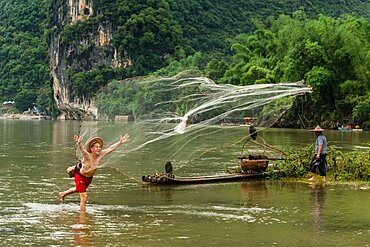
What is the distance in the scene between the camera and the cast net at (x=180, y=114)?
538 inches

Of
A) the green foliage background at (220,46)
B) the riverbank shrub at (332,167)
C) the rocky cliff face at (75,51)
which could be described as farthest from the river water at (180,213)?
the rocky cliff face at (75,51)

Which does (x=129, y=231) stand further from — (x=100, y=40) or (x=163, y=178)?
(x=100, y=40)

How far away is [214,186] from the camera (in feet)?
49.0

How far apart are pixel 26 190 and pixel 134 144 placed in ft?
8.92

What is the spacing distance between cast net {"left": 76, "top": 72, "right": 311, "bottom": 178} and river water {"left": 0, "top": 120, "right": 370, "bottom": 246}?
0.09 m

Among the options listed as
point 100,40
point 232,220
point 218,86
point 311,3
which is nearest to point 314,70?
point 218,86

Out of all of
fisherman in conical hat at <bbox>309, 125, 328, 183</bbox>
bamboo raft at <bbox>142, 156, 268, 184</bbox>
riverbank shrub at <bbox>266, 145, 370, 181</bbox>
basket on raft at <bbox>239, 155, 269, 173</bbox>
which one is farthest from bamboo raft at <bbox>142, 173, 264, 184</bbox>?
fisherman in conical hat at <bbox>309, 125, 328, 183</bbox>

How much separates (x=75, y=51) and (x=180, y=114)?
89913mm

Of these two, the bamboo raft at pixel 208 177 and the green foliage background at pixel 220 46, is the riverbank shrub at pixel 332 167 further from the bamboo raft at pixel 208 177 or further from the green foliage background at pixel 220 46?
the green foliage background at pixel 220 46

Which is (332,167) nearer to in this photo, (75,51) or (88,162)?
(88,162)

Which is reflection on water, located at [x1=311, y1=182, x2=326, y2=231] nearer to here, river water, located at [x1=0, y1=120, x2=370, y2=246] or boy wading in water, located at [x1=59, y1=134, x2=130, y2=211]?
river water, located at [x1=0, y1=120, x2=370, y2=246]

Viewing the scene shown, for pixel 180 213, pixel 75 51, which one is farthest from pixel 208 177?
pixel 75 51

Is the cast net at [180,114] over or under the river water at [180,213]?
over

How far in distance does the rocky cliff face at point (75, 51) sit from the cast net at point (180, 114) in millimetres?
80586
